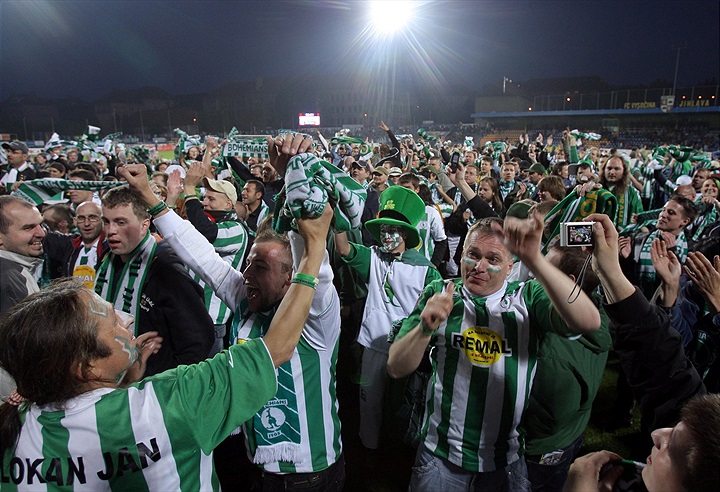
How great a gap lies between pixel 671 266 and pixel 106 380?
2.35m

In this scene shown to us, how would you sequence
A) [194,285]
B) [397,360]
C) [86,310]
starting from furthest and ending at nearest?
[194,285], [397,360], [86,310]

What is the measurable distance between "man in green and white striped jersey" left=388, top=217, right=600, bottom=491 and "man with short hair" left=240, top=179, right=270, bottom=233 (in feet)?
13.1

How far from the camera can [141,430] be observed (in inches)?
53.0

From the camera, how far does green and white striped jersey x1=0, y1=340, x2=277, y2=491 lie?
1.32 meters

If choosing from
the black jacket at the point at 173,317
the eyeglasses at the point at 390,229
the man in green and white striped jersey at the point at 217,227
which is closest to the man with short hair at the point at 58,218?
the man in green and white striped jersey at the point at 217,227

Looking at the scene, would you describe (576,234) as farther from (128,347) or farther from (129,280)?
(129,280)

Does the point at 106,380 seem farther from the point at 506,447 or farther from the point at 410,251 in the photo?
the point at 410,251

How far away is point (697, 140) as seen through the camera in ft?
127

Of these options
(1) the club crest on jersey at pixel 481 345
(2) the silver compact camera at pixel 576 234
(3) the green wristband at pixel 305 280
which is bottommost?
(1) the club crest on jersey at pixel 481 345

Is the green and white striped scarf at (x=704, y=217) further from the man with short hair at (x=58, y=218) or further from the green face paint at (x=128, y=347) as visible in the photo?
the man with short hair at (x=58, y=218)

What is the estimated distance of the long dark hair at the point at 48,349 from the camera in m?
1.30

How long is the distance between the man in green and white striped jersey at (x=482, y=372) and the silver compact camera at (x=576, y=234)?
1.27ft

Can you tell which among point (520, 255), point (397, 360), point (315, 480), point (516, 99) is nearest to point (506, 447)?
point (397, 360)

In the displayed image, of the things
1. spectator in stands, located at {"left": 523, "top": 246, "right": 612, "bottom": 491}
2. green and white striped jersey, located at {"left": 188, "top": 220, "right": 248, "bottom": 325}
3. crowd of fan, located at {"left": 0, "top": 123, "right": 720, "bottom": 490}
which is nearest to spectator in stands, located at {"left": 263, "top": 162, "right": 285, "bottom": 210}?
green and white striped jersey, located at {"left": 188, "top": 220, "right": 248, "bottom": 325}
